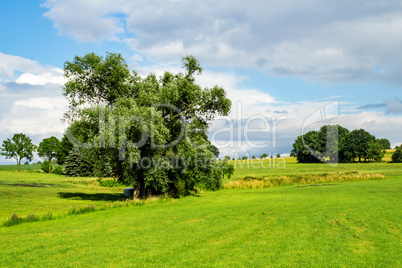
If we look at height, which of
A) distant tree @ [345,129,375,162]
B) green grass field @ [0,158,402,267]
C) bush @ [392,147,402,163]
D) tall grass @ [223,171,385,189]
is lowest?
tall grass @ [223,171,385,189]

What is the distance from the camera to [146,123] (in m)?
30.8

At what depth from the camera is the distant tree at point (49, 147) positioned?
Answer: 349 ft

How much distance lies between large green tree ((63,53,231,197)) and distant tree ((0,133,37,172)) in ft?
271

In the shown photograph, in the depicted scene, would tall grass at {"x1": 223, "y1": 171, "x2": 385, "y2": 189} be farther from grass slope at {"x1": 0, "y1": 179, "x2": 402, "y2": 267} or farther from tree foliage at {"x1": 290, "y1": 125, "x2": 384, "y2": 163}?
tree foliage at {"x1": 290, "y1": 125, "x2": 384, "y2": 163}

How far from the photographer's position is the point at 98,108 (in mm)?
33281

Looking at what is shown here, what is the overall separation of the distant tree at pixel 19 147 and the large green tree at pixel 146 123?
82505mm

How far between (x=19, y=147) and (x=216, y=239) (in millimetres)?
111603

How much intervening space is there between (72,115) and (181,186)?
1588 cm

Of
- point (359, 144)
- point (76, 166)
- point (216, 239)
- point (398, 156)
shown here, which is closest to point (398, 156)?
point (398, 156)

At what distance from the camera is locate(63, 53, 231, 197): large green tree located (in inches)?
1232

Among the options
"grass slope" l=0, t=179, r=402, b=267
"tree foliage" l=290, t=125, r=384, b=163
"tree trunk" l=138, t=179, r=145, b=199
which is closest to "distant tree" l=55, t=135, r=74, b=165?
"tree trunk" l=138, t=179, r=145, b=199

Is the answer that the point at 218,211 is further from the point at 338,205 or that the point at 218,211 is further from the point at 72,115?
the point at 72,115

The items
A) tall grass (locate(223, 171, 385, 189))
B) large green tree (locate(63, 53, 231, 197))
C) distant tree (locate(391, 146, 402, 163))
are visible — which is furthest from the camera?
distant tree (locate(391, 146, 402, 163))

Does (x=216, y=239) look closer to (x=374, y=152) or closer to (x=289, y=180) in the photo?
(x=289, y=180)
